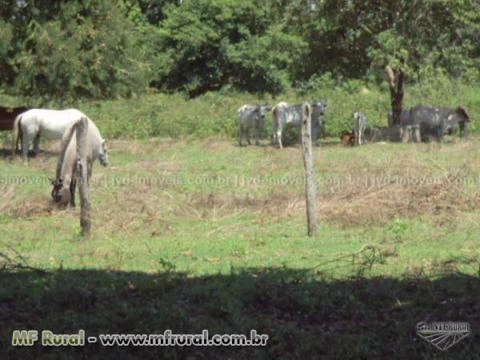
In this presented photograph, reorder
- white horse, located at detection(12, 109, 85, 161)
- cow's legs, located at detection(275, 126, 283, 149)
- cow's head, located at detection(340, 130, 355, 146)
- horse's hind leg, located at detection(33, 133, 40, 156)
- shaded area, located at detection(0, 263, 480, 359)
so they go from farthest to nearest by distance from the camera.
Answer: cow's head, located at detection(340, 130, 355, 146) < cow's legs, located at detection(275, 126, 283, 149) < horse's hind leg, located at detection(33, 133, 40, 156) < white horse, located at detection(12, 109, 85, 161) < shaded area, located at detection(0, 263, 480, 359)

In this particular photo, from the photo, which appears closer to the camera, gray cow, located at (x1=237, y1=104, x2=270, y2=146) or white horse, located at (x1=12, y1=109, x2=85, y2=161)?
white horse, located at (x1=12, y1=109, x2=85, y2=161)

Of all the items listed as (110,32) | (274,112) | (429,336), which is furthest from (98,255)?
(274,112)

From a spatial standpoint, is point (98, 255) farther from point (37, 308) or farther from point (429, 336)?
point (429, 336)

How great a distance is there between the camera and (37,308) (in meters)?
7.06

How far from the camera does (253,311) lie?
705cm

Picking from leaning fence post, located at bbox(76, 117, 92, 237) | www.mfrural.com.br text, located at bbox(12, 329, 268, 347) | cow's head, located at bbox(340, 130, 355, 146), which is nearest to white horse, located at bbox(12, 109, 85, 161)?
cow's head, located at bbox(340, 130, 355, 146)

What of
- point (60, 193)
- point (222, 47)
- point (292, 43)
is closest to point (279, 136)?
point (292, 43)

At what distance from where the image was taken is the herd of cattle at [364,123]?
27.2 meters

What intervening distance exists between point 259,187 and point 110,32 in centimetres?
1038

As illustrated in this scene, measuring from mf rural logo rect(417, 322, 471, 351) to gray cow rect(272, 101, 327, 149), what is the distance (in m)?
19.7

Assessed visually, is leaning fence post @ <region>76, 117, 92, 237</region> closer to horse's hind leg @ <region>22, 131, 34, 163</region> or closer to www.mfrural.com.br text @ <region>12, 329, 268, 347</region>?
www.mfrural.com.br text @ <region>12, 329, 268, 347</region>

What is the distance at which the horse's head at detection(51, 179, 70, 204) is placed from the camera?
14219 mm

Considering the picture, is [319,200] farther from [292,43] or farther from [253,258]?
[292,43]

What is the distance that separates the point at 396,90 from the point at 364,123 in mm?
1749
